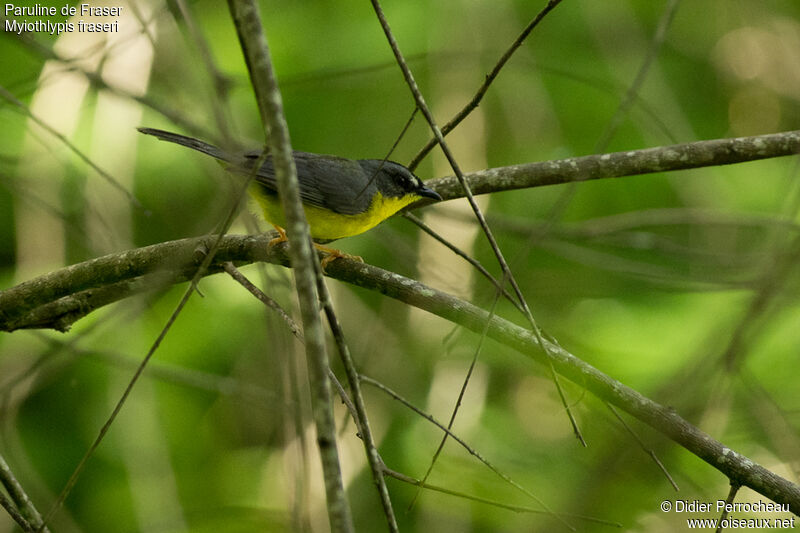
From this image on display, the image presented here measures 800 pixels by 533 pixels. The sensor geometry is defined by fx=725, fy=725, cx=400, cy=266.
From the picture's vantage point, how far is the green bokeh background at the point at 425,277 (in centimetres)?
466

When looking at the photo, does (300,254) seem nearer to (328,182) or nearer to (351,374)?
(351,374)

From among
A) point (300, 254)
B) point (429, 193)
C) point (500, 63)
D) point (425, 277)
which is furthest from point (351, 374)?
point (425, 277)

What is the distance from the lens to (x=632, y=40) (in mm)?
7594

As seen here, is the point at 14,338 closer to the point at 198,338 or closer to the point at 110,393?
the point at 110,393

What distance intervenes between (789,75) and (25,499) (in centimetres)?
764

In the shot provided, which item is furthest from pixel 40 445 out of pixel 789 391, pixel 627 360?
pixel 789 391

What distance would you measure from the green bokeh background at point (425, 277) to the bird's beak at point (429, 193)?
12 cm

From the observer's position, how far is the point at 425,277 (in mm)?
4426

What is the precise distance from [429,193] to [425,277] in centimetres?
Answer: 62

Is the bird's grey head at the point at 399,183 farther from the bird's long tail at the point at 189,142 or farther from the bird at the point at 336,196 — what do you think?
the bird's long tail at the point at 189,142

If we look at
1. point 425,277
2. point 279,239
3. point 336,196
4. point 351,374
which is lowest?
point 351,374

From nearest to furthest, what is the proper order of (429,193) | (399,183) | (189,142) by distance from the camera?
(189,142), (429,193), (399,183)

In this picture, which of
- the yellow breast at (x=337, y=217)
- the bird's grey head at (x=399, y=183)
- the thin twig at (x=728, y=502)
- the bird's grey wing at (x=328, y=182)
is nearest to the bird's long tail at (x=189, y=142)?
the bird's grey wing at (x=328, y=182)

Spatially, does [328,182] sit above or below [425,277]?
above
